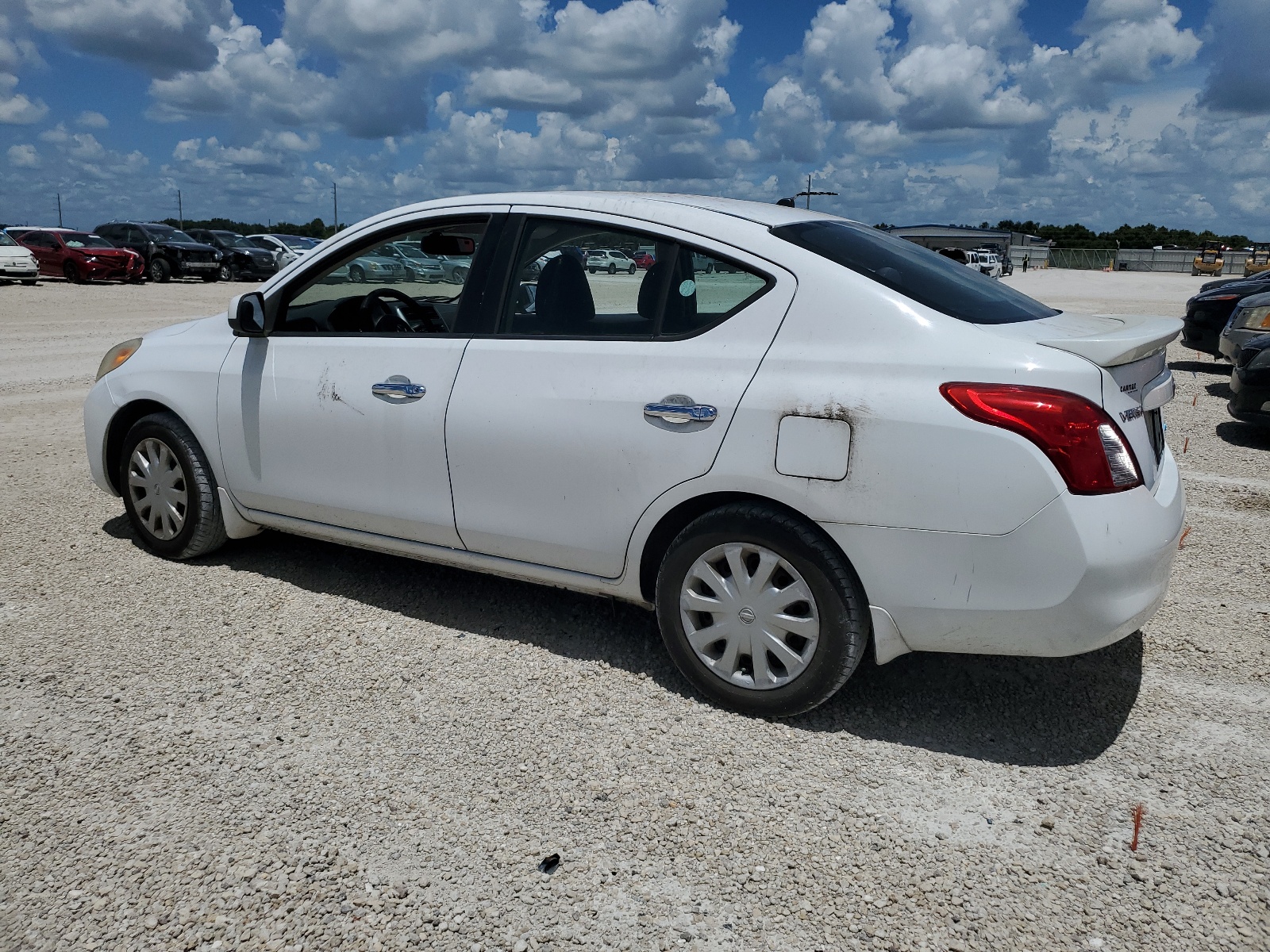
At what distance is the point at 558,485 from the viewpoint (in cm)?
364

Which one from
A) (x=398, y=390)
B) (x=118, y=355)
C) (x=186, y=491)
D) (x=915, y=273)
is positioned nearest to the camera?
(x=915, y=273)

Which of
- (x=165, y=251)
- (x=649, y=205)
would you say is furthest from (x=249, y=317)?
(x=165, y=251)

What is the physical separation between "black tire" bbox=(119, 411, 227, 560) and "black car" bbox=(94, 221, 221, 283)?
29.8 metres

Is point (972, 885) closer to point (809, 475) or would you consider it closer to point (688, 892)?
point (688, 892)

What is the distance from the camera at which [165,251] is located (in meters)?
31.6

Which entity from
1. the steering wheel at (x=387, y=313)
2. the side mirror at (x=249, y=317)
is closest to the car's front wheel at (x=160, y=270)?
the side mirror at (x=249, y=317)

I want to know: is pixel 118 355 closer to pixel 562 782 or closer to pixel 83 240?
pixel 562 782

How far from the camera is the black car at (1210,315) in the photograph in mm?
12781

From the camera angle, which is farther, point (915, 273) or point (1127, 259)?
point (1127, 259)

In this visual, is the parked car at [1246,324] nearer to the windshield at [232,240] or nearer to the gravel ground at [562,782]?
the gravel ground at [562,782]

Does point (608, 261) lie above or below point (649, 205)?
below

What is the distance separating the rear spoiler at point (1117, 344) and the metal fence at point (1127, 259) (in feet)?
282

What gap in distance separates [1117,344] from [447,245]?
→ 259cm

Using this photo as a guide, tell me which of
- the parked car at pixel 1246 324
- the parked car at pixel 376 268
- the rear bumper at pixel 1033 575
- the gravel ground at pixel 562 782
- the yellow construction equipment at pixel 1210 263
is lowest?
the gravel ground at pixel 562 782
